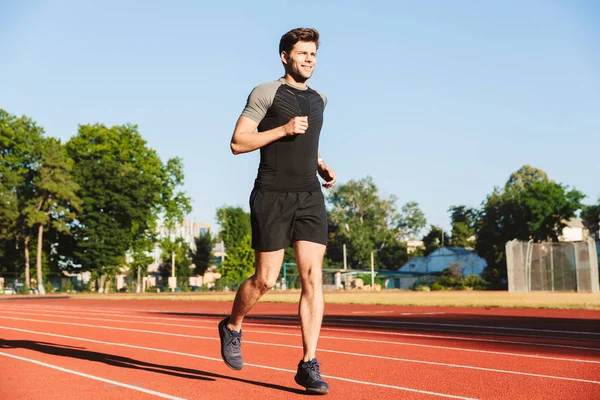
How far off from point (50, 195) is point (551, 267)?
108ft

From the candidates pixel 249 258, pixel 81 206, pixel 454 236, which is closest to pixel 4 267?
pixel 81 206

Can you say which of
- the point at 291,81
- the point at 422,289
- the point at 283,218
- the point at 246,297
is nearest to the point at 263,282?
the point at 246,297

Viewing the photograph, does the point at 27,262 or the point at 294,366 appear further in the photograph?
the point at 27,262

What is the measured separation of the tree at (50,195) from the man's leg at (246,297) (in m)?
47.6

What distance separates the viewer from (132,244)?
5962 centimetres

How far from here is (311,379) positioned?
4520 mm

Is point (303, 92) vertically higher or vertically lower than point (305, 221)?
higher

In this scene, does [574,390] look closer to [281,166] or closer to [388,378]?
[388,378]

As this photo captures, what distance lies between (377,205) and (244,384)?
93666mm

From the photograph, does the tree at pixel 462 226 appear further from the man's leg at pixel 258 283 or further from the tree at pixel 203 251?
the man's leg at pixel 258 283

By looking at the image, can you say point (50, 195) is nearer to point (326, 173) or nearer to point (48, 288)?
point (48, 288)

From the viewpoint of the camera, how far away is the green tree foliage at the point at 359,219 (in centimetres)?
9594

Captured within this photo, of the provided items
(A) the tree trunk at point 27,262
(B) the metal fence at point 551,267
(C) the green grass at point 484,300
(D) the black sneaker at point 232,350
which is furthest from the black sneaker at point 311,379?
(A) the tree trunk at point 27,262

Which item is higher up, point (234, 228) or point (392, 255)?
point (234, 228)
